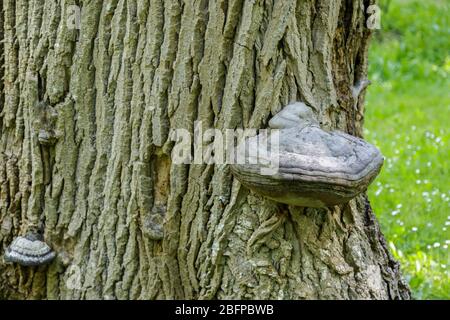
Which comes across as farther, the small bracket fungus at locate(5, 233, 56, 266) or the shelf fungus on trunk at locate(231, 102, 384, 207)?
the small bracket fungus at locate(5, 233, 56, 266)

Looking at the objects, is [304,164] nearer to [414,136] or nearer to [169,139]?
[169,139]

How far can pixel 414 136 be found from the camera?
6.89 meters

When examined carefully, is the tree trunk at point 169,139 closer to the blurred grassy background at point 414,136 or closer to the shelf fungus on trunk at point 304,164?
the shelf fungus on trunk at point 304,164

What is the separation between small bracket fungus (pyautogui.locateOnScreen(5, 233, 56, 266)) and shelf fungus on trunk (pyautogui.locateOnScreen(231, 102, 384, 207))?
3.60 feet

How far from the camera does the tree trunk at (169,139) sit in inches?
113

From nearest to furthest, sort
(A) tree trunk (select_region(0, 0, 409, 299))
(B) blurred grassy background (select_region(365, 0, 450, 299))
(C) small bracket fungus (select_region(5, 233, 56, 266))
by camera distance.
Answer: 1. (A) tree trunk (select_region(0, 0, 409, 299))
2. (C) small bracket fungus (select_region(5, 233, 56, 266))
3. (B) blurred grassy background (select_region(365, 0, 450, 299))

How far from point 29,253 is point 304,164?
145 cm

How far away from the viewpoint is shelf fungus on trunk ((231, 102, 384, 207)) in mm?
2607

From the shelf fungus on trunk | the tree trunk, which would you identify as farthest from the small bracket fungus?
the shelf fungus on trunk

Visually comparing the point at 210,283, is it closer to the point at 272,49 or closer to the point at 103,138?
the point at 103,138

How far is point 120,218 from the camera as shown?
3189mm

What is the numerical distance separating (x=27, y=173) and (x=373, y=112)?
519 centimetres

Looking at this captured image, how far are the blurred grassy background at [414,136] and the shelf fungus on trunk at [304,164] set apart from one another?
1.67m

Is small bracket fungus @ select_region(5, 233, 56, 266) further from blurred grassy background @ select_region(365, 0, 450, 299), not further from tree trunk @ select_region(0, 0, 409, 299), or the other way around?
blurred grassy background @ select_region(365, 0, 450, 299)
